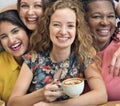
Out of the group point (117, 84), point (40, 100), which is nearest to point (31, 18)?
point (40, 100)

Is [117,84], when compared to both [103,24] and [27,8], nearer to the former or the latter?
[103,24]

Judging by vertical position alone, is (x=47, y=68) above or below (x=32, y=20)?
below

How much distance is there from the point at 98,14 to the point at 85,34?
0.17 meters

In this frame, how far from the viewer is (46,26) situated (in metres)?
1.79

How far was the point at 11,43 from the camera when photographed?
6.08 feet

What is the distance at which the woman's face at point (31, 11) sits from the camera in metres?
1.85

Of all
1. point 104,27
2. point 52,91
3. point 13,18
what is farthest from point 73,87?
point 13,18

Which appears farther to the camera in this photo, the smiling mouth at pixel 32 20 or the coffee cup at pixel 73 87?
the smiling mouth at pixel 32 20

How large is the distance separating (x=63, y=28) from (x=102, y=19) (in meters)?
0.32

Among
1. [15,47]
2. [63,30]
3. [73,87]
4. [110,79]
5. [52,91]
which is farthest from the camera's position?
[15,47]

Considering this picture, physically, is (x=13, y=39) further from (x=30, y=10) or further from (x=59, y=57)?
(x=59, y=57)

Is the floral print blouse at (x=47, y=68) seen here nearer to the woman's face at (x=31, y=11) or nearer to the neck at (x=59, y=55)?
the neck at (x=59, y=55)

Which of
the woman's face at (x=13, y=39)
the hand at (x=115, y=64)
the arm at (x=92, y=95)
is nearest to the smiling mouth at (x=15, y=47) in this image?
the woman's face at (x=13, y=39)

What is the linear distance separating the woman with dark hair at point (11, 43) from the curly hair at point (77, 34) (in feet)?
0.25
